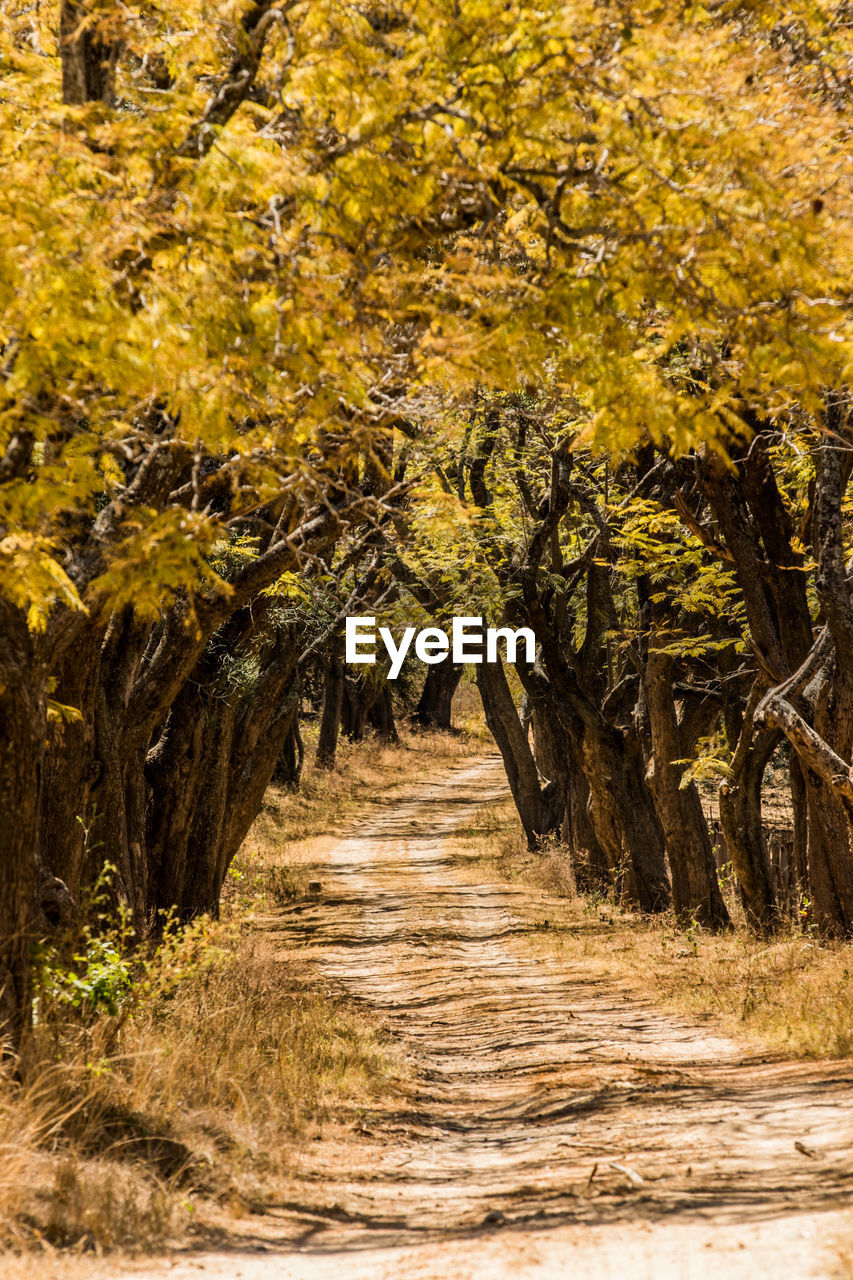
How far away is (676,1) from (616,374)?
1806mm

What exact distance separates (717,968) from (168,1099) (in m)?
6.36

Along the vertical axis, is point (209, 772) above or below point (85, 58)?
below

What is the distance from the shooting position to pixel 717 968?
10.7 metres

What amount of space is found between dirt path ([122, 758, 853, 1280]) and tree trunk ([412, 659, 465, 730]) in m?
34.4

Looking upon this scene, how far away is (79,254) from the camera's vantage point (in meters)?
4.51

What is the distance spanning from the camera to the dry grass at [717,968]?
324 inches

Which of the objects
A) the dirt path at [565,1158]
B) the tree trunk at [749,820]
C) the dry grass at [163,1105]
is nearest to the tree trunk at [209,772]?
the dirt path at [565,1158]

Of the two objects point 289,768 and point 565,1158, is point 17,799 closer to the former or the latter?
point 565,1158

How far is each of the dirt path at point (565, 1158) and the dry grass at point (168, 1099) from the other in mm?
312

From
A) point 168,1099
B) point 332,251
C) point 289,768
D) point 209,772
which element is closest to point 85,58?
point 332,251

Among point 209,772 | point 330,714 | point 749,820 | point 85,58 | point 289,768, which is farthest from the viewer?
point 330,714

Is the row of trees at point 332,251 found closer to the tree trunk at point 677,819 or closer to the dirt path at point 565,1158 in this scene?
the dirt path at point 565,1158

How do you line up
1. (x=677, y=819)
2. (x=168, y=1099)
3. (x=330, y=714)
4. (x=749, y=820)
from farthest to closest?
(x=330, y=714) → (x=677, y=819) → (x=749, y=820) → (x=168, y=1099)

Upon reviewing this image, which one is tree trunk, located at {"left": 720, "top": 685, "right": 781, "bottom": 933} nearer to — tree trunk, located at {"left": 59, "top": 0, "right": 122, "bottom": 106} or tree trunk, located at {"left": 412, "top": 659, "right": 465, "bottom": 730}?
tree trunk, located at {"left": 59, "top": 0, "right": 122, "bottom": 106}
